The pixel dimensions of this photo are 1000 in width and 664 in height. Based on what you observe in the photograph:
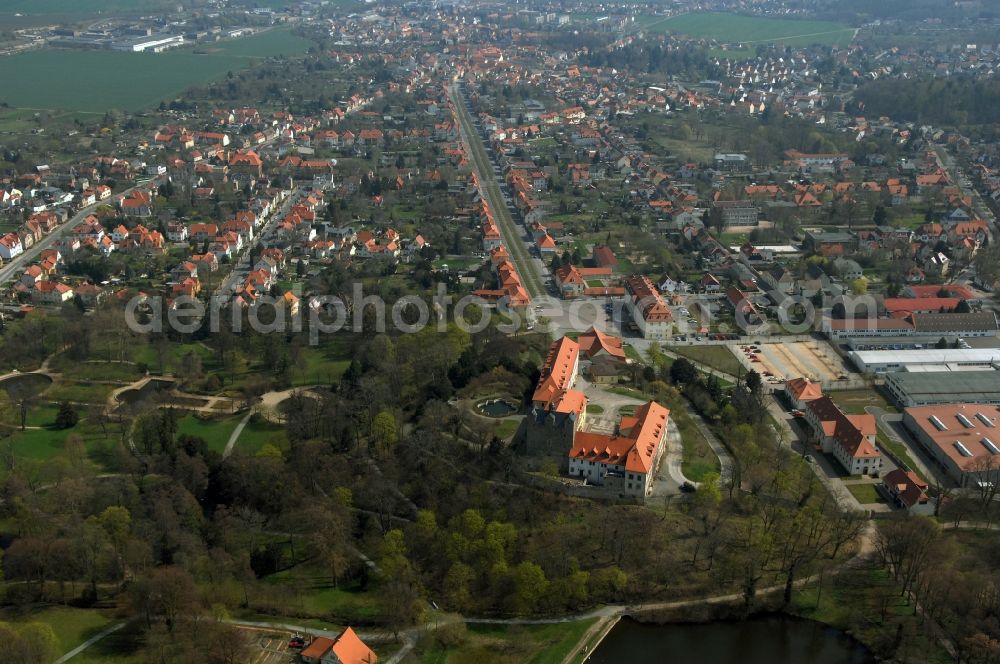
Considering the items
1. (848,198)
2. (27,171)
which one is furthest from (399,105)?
(848,198)

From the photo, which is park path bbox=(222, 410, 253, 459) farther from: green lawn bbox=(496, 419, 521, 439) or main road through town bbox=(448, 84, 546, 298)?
main road through town bbox=(448, 84, 546, 298)

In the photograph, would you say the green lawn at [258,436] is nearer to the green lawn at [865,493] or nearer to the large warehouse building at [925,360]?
the green lawn at [865,493]

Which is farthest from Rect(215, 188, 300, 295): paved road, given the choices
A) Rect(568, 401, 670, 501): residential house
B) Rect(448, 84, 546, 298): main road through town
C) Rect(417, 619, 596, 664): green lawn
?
Rect(417, 619, 596, 664): green lawn

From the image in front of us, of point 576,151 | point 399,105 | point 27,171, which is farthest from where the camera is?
point 399,105

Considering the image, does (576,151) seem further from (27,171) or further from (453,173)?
(27,171)

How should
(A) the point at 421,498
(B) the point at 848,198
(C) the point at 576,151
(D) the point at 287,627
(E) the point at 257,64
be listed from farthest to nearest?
Answer: (E) the point at 257,64 → (C) the point at 576,151 → (B) the point at 848,198 → (A) the point at 421,498 → (D) the point at 287,627

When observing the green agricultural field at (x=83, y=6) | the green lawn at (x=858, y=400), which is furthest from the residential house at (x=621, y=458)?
the green agricultural field at (x=83, y=6)
